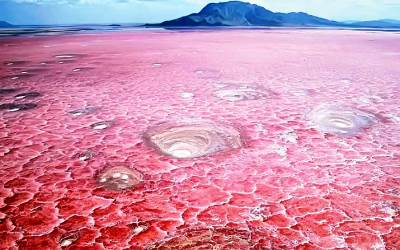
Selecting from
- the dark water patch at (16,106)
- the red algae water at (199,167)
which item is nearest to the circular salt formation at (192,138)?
the red algae water at (199,167)

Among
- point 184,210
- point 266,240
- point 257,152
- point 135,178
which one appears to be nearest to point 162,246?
point 184,210

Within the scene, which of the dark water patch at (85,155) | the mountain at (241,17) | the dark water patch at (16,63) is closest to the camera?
the dark water patch at (85,155)

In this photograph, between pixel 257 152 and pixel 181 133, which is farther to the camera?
pixel 181 133

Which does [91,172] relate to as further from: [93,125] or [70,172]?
[93,125]

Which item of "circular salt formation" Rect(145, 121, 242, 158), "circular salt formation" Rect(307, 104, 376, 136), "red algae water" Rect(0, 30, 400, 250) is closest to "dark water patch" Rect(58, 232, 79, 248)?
"red algae water" Rect(0, 30, 400, 250)

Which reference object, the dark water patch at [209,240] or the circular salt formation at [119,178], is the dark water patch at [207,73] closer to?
the circular salt formation at [119,178]

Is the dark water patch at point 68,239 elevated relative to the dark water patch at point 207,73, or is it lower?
lower

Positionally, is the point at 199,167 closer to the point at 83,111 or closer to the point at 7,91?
the point at 83,111

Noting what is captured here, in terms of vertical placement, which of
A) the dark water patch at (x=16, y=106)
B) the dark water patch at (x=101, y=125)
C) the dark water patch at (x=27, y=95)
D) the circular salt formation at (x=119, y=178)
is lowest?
the circular salt formation at (x=119, y=178)
